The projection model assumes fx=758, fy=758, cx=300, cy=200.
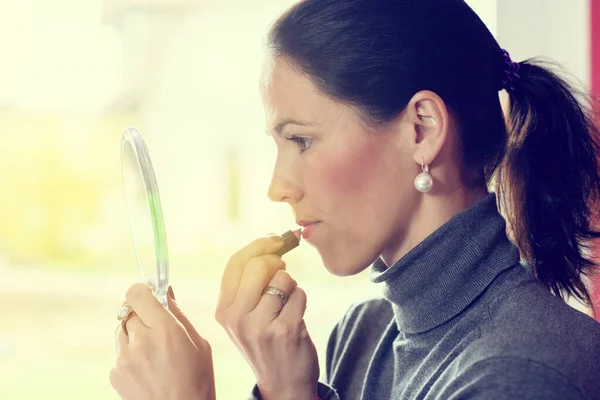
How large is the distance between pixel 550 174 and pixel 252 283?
43 cm

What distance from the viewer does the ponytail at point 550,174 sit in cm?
103

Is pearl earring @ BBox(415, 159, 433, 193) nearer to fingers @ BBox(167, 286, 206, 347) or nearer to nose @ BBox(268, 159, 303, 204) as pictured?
nose @ BBox(268, 159, 303, 204)

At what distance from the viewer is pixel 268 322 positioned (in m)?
0.98

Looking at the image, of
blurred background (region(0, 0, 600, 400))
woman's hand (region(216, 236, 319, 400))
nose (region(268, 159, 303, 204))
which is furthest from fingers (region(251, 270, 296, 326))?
blurred background (region(0, 0, 600, 400))

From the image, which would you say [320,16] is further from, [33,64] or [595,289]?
[595,289]

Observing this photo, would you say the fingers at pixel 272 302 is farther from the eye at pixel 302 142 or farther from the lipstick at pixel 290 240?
the eye at pixel 302 142

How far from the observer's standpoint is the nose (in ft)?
3.16

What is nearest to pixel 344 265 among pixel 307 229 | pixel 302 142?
pixel 307 229

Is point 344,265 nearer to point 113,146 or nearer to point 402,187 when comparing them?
point 402,187

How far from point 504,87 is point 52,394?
1.04m

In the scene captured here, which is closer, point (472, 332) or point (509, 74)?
point (472, 332)

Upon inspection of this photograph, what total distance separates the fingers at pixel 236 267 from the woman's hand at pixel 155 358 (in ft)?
0.25

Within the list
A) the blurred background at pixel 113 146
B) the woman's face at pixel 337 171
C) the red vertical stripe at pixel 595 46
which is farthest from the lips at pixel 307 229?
the red vertical stripe at pixel 595 46

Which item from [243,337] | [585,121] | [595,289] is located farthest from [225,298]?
[595,289]
